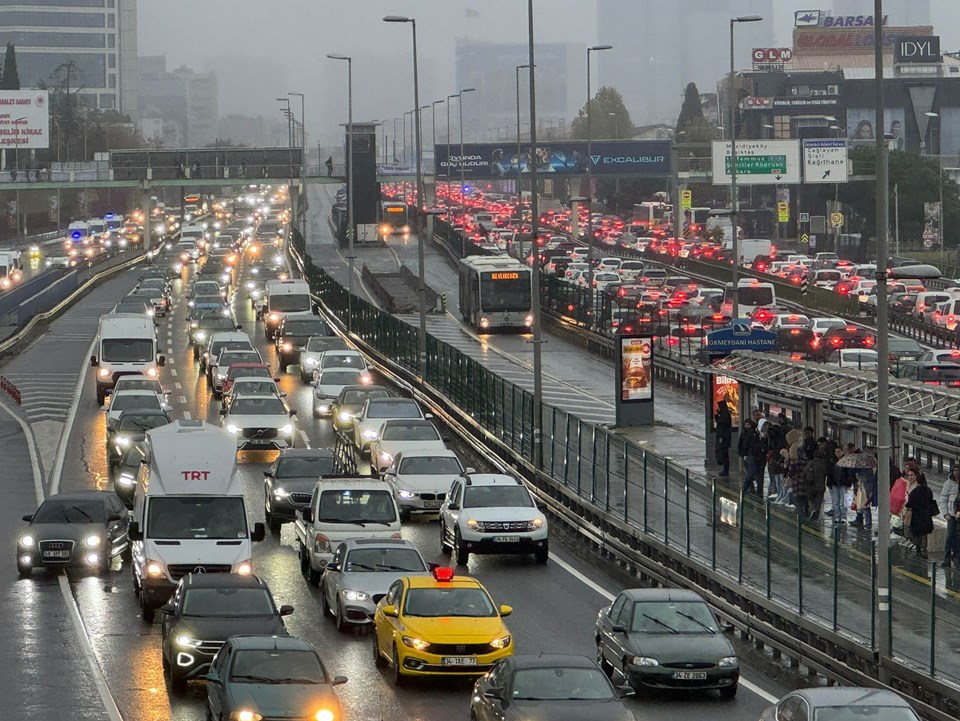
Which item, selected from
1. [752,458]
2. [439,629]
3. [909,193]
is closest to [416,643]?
[439,629]

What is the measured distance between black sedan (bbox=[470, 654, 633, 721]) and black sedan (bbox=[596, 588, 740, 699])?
7.67ft

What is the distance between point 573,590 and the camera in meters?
28.9

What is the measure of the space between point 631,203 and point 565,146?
178 ft

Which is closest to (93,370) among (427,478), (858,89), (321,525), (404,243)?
(427,478)

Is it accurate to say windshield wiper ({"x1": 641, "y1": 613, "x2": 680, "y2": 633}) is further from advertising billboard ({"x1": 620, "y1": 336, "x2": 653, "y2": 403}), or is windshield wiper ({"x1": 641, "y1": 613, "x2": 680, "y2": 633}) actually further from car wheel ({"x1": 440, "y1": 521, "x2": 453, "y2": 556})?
advertising billboard ({"x1": 620, "y1": 336, "x2": 653, "y2": 403})

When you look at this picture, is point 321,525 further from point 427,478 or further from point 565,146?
point 565,146

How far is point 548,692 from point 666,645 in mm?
3495

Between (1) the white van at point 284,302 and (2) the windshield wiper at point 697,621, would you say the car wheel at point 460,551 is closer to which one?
(2) the windshield wiper at point 697,621

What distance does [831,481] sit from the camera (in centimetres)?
3102

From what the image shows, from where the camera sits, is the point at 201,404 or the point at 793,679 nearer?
the point at 793,679

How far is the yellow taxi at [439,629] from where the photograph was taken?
21.9 metres

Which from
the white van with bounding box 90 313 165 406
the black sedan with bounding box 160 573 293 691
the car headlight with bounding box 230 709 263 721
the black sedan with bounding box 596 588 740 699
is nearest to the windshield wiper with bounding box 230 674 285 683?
the car headlight with bounding box 230 709 263 721

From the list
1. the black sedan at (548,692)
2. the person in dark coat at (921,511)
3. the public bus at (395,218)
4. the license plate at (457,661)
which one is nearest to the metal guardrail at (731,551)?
the person in dark coat at (921,511)

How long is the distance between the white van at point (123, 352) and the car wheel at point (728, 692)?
35.5 metres
